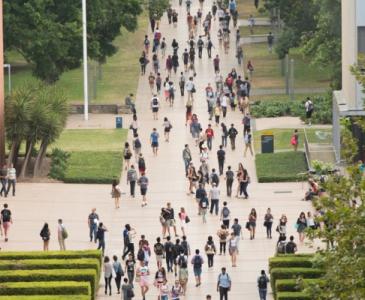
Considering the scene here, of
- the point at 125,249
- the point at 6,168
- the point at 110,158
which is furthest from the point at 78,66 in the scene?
the point at 125,249

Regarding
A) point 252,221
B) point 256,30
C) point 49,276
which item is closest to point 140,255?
point 49,276

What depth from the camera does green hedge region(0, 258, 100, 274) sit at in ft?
179

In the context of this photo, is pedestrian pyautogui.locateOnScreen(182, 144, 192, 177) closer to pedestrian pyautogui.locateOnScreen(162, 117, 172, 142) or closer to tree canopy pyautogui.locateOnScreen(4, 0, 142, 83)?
pedestrian pyautogui.locateOnScreen(162, 117, 172, 142)

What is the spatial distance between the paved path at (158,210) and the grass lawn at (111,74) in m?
10.2

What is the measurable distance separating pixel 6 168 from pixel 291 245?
16.3 metres

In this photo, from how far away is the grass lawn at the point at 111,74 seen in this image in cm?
9225

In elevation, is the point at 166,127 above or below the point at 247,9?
below

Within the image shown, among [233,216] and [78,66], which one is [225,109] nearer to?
[78,66]

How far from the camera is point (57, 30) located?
8925cm

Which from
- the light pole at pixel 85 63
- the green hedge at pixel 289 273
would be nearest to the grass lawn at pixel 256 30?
the light pole at pixel 85 63

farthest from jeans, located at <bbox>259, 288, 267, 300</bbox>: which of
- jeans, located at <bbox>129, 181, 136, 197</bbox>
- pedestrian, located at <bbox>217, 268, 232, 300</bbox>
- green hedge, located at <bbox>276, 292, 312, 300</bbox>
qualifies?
jeans, located at <bbox>129, 181, 136, 197</bbox>

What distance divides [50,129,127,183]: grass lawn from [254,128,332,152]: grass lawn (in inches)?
214

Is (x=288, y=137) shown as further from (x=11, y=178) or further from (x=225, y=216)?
(x=225, y=216)

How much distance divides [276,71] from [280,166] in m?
24.0
